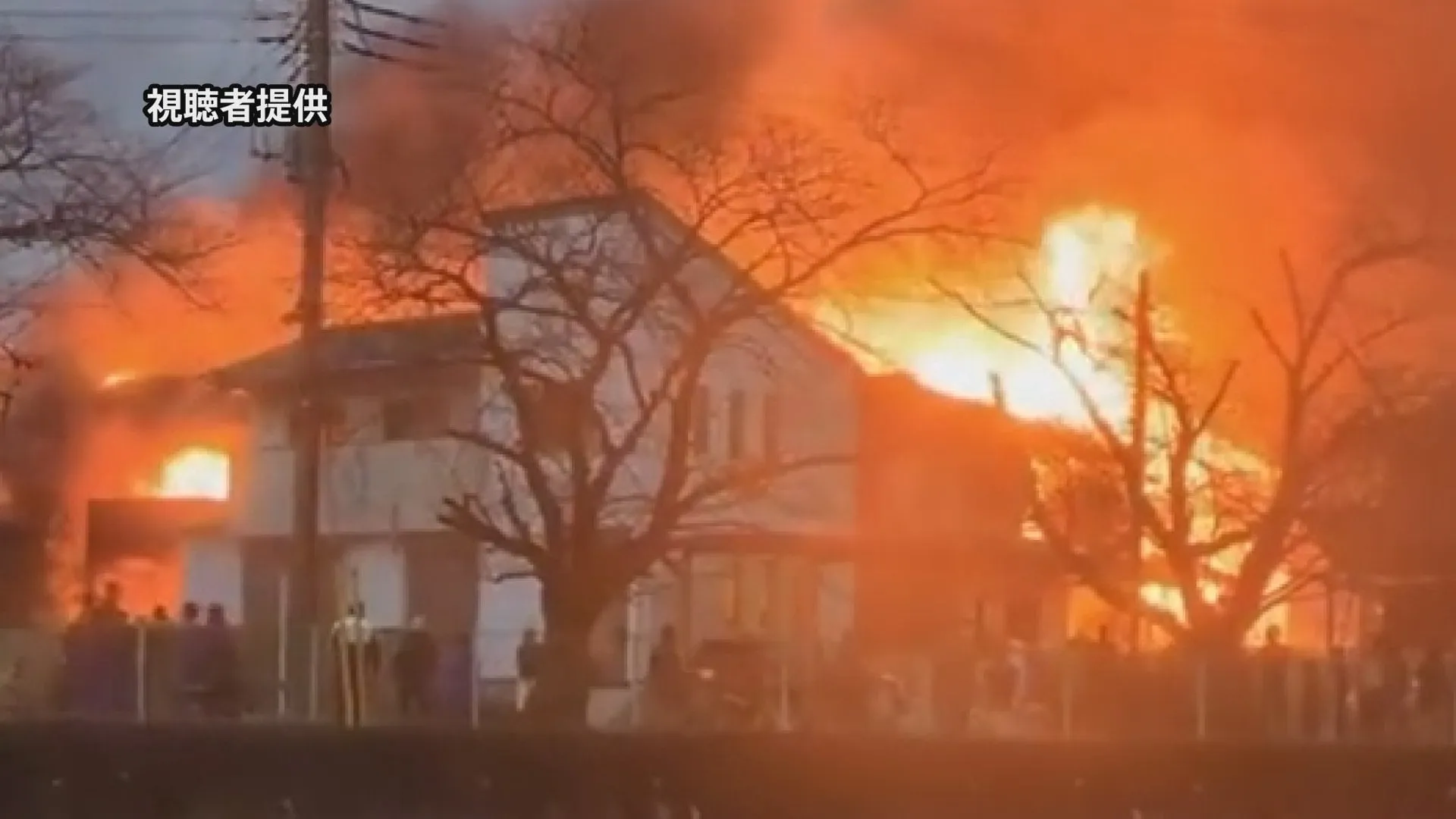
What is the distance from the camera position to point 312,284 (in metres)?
26.3

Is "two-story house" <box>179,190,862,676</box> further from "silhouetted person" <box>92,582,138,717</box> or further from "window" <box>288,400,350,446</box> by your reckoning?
"silhouetted person" <box>92,582,138,717</box>

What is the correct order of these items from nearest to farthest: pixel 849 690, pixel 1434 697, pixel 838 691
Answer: pixel 849 690, pixel 838 691, pixel 1434 697

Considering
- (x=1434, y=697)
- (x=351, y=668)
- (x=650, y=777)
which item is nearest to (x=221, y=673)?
(x=351, y=668)

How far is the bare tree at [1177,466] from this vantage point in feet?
111

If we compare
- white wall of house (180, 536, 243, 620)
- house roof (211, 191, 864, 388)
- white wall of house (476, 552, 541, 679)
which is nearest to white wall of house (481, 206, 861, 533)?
house roof (211, 191, 864, 388)

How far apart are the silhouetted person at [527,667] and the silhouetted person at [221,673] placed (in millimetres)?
2891

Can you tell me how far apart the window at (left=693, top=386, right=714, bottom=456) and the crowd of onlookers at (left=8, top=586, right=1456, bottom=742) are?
9441 mm

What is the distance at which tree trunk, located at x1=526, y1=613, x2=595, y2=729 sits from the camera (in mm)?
27672

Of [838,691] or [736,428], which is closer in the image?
[838,691]

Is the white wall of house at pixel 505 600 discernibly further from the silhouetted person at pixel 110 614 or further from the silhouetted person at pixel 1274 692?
the silhouetted person at pixel 1274 692

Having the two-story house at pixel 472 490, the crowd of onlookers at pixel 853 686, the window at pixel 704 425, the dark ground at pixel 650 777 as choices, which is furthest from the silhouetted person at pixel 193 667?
the window at pixel 704 425

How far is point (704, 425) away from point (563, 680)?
509 inches

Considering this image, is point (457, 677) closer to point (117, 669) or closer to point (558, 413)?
point (558, 413)

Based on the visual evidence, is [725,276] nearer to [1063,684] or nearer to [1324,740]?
[1063,684]
